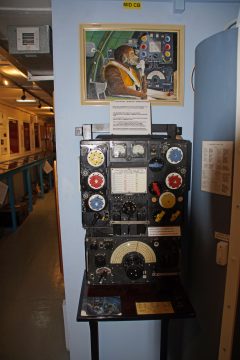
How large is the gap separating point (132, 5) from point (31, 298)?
2555 mm

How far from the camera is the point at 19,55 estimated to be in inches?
52.1

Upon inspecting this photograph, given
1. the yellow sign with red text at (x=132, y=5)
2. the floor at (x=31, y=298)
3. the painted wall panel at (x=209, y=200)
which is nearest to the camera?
the painted wall panel at (x=209, y=200)

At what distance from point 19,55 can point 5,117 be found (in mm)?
4746

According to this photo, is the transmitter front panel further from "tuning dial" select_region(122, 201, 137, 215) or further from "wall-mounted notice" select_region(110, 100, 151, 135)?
"wall-mounted notice" select_region(110, 100, 151, 135)

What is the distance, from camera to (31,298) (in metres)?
2.34

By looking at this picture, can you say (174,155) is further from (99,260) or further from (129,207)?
(99,260)

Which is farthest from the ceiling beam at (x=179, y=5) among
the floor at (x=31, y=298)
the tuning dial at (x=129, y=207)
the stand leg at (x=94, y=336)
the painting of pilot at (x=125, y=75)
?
the floor at (x=31, y=298)

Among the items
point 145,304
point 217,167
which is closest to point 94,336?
point 145,304

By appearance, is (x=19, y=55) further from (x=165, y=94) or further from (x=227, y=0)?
(x=227, y=0)

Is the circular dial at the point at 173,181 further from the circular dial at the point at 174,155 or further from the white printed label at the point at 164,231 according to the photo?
the white printed label at the point at 164,231

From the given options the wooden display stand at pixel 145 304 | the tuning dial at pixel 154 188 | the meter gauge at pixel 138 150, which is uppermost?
the meter gauge at pixel 138 150

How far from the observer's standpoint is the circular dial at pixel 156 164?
107 centimetres

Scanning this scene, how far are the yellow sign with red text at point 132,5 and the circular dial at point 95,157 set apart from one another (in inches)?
29.8

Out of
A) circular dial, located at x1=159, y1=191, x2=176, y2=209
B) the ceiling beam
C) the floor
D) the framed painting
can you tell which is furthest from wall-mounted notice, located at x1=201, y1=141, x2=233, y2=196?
the floor
